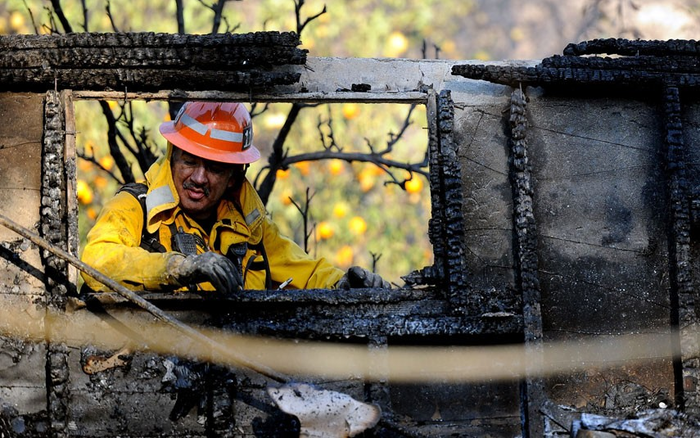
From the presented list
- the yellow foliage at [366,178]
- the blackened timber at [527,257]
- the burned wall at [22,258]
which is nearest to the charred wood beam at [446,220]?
the blackened timber at [527,257]

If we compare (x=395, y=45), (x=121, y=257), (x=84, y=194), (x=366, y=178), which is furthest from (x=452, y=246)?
(x=395, y=45)

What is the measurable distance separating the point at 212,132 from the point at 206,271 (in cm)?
141

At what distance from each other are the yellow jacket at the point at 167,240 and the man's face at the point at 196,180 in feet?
0.25

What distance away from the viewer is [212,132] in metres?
6.28

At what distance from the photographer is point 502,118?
5598mm

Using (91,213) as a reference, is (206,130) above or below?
above

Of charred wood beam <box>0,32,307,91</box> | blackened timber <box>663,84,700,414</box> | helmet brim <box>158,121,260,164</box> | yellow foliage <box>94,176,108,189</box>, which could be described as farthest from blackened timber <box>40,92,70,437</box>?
yellow foliage <box>94,176,108,189</box>

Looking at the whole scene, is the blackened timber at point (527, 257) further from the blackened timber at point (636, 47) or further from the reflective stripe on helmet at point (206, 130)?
the reflective stripe on helmet at point (206, 130)

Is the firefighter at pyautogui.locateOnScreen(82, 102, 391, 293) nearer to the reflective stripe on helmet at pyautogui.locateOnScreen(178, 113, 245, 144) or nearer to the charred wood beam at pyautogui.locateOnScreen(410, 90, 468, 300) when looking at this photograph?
the reflective stripe on helmet at pyautogui.locateOnScreen(178, 113, 245, 144)

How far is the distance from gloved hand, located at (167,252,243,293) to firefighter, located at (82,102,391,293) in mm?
345

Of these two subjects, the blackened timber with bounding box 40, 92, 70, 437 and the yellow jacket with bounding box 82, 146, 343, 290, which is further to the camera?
the yellow jacket with bounding box 82, 146, 343, 290

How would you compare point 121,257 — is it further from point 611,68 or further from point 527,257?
point 611,68

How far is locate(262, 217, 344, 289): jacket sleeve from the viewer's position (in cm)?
654

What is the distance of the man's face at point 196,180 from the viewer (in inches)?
247
